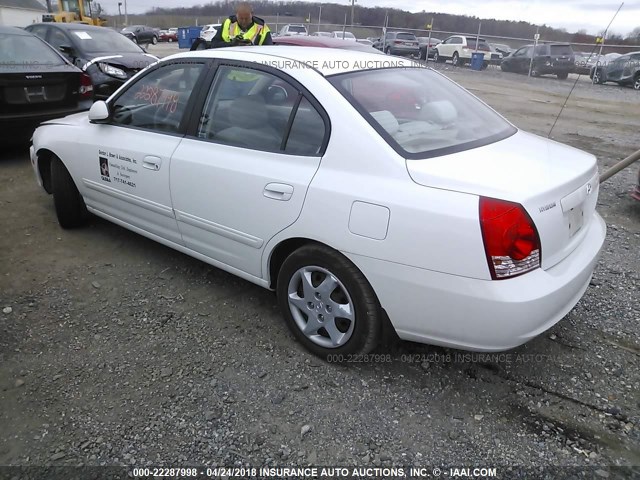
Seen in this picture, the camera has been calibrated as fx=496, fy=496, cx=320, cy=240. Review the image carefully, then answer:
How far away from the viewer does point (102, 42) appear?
856cm

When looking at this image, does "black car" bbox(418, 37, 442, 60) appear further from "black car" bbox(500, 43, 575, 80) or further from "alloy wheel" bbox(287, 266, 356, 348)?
"alloy wheel" bbox(287, 266, 356, 348)

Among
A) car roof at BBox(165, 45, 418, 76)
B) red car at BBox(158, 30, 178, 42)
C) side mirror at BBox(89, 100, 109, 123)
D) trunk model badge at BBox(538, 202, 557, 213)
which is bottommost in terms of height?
red car at BBox(158, 30, 178, 42)

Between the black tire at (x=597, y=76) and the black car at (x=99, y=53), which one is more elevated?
the black car at (x=99, y=53)

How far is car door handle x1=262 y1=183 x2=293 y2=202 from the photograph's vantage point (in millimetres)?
2584

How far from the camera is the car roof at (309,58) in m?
2.83

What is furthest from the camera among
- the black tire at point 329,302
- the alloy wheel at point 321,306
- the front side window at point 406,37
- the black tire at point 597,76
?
the front side window at point 406,37

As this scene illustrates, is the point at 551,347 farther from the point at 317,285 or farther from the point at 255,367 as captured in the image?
the point at 255,367

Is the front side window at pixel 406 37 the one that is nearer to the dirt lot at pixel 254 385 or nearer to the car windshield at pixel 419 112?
the dirt lot at pixel 254 385

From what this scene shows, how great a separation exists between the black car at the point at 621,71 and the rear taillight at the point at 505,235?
62.5 feet

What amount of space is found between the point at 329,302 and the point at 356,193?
2.02 feet

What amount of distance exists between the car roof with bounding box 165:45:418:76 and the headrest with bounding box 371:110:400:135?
0.39 metres

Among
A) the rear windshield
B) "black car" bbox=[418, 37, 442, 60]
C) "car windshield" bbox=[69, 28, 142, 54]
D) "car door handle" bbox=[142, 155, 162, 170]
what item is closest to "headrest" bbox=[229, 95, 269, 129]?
Result: "car door handle" bbox=[142, 155, 162, 170]


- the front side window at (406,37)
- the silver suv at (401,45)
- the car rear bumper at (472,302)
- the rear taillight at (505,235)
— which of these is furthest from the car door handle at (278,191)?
the front side window at (406,37)

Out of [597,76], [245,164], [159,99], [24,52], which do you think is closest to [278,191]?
[245,164]
